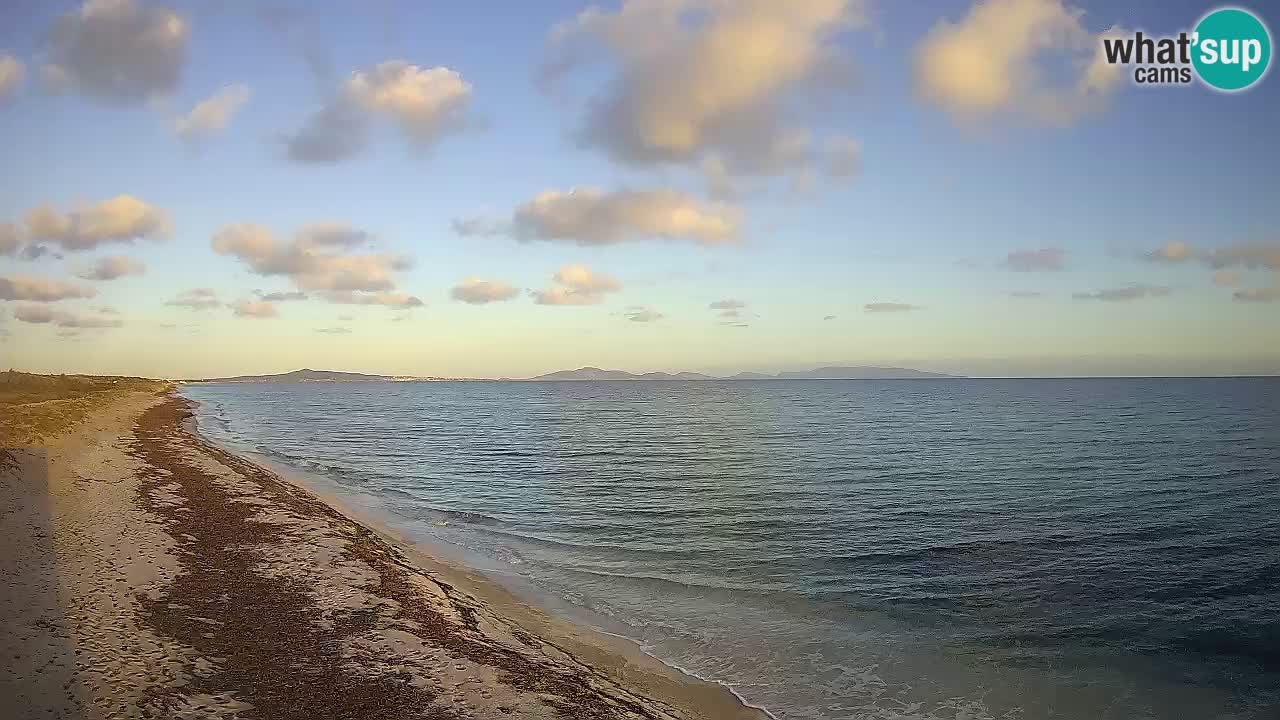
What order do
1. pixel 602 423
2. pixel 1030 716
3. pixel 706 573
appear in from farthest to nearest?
pixel 602 423 < pixel 706 573 < pixel 1030 716

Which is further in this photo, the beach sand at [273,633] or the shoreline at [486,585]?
the shoreline at [486,585]

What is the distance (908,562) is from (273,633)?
16.1 metres

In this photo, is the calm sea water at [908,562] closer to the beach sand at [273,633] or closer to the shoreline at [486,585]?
the shoreline at [486,585]

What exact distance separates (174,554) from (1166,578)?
24.4 m

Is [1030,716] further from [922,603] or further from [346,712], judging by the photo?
[346,712]

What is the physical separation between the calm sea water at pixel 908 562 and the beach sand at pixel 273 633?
1.82 m

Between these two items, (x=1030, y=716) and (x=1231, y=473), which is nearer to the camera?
(x=1030, y=716)

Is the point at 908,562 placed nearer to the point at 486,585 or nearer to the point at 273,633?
the point at 486,585

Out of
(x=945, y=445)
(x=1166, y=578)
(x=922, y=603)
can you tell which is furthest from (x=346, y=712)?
(x=945, y=445)

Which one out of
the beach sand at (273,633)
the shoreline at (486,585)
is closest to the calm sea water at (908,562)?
the shoreline at (486,585)

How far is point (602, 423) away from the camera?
82625mm

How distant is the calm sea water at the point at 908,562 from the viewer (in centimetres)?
1241

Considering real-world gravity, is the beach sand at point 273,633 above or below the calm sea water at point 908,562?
above

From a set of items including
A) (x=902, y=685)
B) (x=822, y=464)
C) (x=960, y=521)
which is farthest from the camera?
(x=822, y=464)
